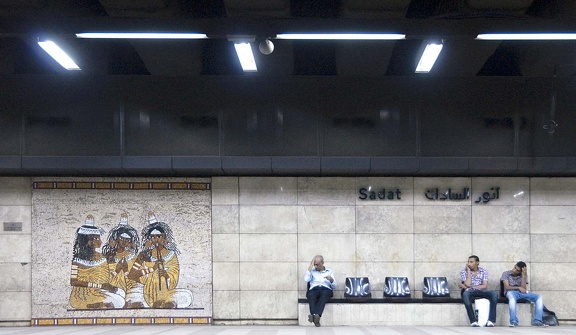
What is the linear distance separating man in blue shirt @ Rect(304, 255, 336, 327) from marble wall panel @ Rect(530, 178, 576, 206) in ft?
15.4

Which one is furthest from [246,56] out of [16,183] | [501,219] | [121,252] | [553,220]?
[553,220]

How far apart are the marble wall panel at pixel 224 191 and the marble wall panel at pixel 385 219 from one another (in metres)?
2.66

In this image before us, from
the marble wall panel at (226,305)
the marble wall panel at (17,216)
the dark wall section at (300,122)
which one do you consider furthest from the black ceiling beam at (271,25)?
the marble wall panel at (226,305)

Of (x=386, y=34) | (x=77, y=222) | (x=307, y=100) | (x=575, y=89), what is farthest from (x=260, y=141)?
(x=575, y=89)

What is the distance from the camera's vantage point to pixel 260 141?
15.6 m

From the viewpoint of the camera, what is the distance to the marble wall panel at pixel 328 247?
1619cm

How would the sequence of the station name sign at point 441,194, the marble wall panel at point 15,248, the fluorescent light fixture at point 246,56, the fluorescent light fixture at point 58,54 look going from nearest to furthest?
the fluorescent light fixture at point 58,54 → the fluorescent light fixture at point 246,56 → the marble wall panel at point 15,248 → the station name sign at point 441,194

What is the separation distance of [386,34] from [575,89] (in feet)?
21.7

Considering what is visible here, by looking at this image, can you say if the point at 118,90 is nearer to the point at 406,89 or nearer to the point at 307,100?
the point at 307,100

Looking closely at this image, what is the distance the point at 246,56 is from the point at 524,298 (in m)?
7.33

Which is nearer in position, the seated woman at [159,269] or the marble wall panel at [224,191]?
the seated woman at [159,269]

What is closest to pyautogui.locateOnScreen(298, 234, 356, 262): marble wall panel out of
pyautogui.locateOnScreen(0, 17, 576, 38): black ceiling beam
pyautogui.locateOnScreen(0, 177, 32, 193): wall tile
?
pyautogui.locateOnScreen(0, 177, 32, 193): wall tile

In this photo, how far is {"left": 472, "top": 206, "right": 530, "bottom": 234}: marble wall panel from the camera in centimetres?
1616

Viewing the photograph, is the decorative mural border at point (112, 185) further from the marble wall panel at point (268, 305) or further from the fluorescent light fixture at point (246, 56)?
the fluorescent light fixture at point (246, 56)
